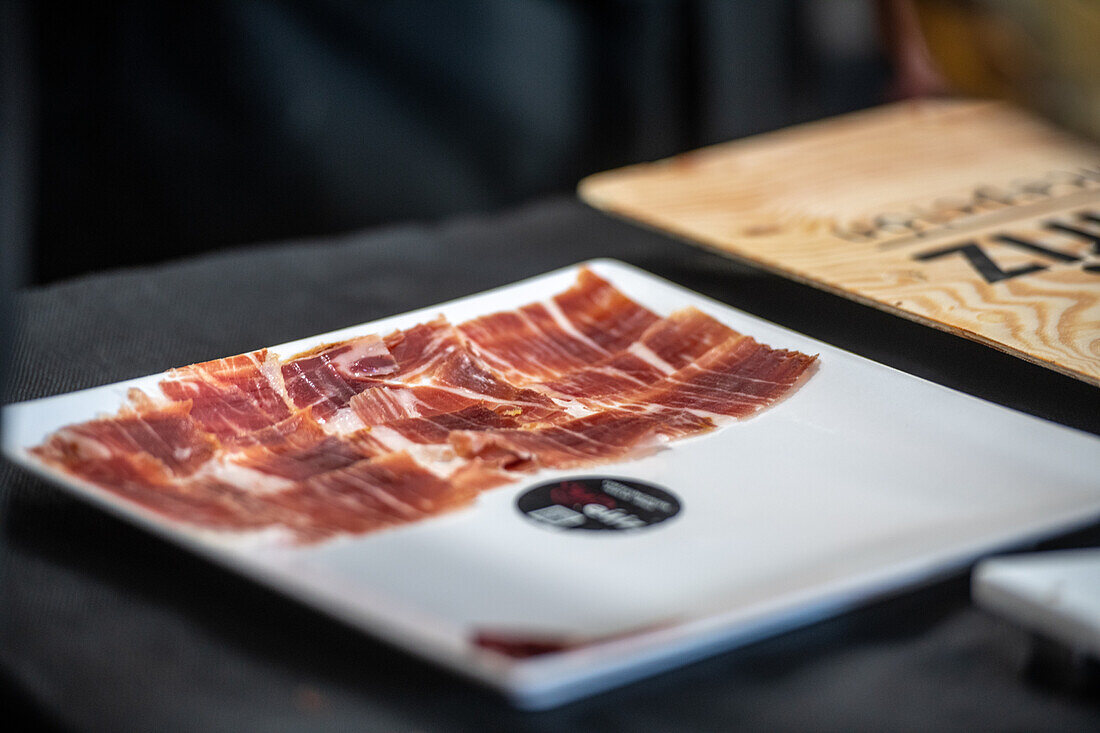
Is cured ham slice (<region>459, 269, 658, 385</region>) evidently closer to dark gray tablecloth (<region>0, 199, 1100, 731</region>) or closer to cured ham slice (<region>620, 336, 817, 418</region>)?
cured ham slice (<region>620, 336, 817, 418</region>)

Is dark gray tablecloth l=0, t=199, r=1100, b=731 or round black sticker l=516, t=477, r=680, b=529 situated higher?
round black sticker l=516, t=477, r=680, b=529

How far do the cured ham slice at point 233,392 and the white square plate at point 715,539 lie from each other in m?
0.03

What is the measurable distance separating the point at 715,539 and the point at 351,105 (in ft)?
5.36

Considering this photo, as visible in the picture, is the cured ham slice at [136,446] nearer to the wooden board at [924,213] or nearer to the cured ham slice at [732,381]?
the cured ham slice at [732,381]

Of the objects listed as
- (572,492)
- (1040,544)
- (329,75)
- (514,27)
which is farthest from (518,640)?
(514,27)

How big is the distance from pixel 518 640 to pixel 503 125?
1898 millimetres

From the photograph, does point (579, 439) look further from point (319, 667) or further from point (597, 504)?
point (319, 667)

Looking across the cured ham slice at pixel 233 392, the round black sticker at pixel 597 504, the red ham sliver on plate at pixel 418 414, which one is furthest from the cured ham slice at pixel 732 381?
the cured ham slice at pixel 233 392

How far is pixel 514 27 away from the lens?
2.23 m

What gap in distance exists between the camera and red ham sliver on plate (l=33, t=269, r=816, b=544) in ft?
2.17

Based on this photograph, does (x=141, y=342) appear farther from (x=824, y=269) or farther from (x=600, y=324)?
(x=824, y=269)

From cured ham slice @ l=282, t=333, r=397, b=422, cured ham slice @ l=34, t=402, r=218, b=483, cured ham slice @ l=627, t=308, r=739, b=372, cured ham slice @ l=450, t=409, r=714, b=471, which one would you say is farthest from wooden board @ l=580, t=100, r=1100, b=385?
cured ham slice @ l=34, t=402, r=218, b=483

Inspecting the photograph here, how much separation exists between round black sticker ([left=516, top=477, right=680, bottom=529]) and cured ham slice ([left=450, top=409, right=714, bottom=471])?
4 cm

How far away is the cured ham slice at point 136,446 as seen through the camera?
670 mm
